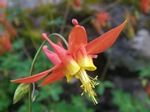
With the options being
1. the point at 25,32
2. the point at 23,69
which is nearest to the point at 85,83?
the point at 23,69

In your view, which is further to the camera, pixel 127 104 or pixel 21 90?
pixel 127 104

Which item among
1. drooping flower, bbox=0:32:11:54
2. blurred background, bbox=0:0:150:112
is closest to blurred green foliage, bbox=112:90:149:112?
blurred background, bbox=0:0:150:112

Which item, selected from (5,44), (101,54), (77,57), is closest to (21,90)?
(77,57)

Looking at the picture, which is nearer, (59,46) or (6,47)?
(59,46)

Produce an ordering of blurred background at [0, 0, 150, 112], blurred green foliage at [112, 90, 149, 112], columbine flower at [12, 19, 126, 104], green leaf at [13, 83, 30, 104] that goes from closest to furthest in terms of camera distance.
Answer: columbine flower at [12, 19, 126, 104]
green leaf at [13, 83, 30, 104]
blurred green foliage at [112, 90, 149, 112]
blurred background at [0, 0, 150, 112]

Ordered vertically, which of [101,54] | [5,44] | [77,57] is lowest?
[77,57]

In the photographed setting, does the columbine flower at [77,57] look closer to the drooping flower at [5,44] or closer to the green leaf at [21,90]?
the green leaf at [21,90]

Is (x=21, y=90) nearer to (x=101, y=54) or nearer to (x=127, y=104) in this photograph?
(x=127, y=104)

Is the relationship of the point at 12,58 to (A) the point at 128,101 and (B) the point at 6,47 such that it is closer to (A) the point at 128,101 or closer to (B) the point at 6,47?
(B) the point at 6,47

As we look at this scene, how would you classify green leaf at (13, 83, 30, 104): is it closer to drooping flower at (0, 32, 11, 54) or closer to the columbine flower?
the columbine flower
